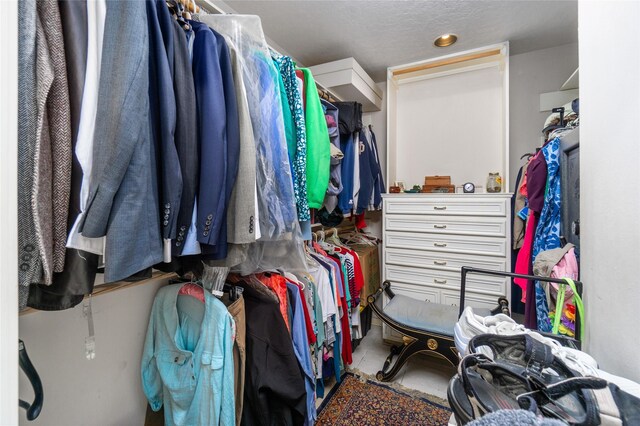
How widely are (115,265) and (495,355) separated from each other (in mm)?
852

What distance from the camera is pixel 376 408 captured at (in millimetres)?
1562

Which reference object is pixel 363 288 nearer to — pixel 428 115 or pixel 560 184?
pixel 560 184

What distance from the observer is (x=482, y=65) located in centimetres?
228

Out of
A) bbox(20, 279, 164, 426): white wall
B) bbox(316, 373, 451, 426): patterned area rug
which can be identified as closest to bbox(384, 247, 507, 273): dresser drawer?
bbox(316, 373, 451, 426): patterned area rug

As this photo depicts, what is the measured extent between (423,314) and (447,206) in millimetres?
834

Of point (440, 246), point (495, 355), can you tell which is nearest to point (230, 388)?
point (495, 355)

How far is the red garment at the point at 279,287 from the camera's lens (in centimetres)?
128

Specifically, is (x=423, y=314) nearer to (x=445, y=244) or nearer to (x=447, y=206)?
(x=445, y=244)

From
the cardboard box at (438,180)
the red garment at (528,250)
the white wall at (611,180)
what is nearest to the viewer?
the white wall at (611,180)

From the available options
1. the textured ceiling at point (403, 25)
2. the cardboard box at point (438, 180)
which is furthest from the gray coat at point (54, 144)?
the cardboard box at point (438, 180)

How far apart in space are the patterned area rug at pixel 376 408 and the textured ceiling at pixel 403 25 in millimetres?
2449

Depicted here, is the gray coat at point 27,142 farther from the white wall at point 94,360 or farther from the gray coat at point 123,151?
the white wall at point 94,360

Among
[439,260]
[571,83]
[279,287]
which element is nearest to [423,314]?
[439,260]

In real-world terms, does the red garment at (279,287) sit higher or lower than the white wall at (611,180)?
lower
